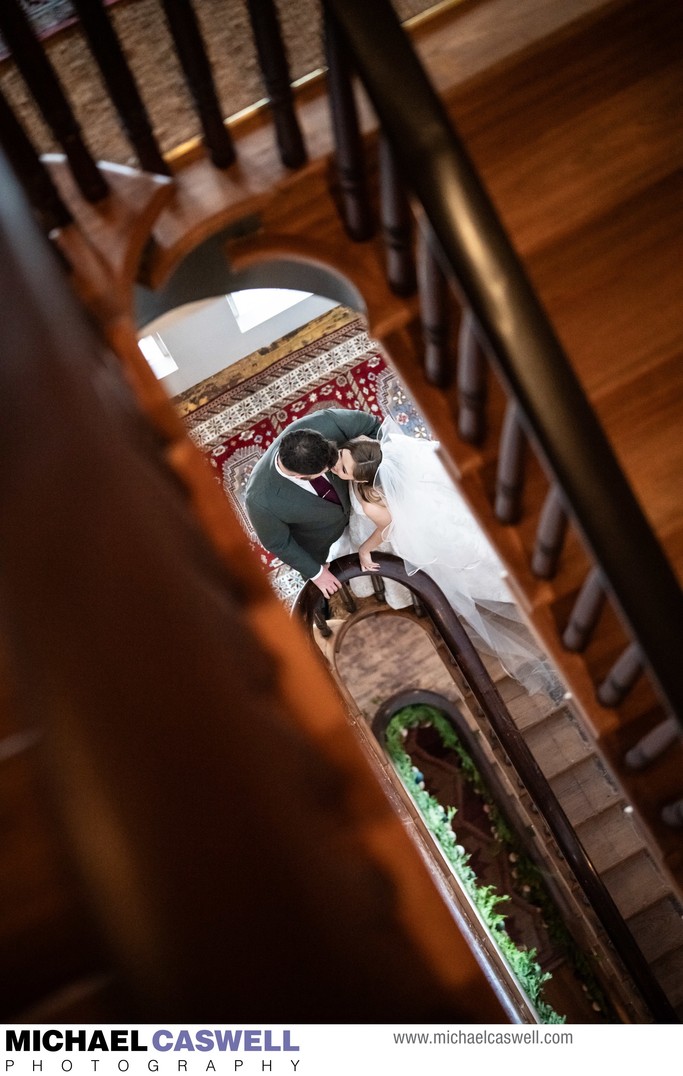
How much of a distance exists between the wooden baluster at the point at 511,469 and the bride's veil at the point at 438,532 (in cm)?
178

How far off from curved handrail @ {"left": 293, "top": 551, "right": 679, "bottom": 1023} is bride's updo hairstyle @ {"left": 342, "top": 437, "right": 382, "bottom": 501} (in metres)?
0.39

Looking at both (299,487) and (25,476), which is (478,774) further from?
(25,476)

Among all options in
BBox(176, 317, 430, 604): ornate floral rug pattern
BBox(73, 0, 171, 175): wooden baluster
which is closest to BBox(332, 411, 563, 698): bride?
BBox(176, 317, 430, 604): ornate floral rug pattern

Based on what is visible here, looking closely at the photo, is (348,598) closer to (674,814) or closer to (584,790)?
(584,790)

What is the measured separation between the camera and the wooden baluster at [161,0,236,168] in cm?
154

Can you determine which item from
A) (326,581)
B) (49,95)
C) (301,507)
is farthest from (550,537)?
(326,581)

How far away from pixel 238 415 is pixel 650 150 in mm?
4501

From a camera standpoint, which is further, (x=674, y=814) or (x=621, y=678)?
(x=674, y=814)

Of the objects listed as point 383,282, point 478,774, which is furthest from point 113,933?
point 478,774

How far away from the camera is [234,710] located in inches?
28.2

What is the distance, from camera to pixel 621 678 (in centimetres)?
172

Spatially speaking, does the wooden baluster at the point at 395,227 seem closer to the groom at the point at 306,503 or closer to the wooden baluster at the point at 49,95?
the wooden baluster at the point at 49,95

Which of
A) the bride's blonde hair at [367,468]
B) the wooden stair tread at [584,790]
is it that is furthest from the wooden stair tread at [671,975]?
the bride's blonde hair at [367,468]

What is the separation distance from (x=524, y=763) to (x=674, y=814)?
256 centimetres
